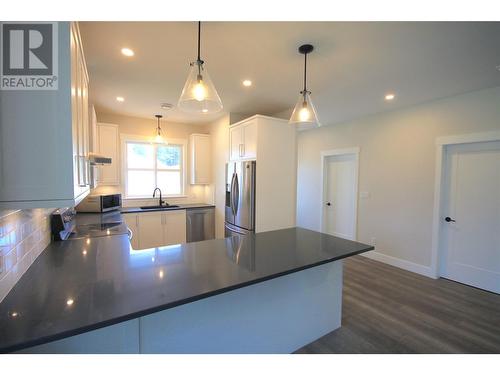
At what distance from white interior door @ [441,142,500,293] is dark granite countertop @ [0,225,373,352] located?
2.37m

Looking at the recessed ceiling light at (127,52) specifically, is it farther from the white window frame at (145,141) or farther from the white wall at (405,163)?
the white wall at (405,163)

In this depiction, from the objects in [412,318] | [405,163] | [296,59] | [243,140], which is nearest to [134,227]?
[243,140]

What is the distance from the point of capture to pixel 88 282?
1.25 meters

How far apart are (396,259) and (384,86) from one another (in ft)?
8.92

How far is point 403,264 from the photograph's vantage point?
3.72 meters

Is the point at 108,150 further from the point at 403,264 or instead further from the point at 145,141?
the point at 403,264

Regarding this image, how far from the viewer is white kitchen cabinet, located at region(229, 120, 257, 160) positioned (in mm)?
3424

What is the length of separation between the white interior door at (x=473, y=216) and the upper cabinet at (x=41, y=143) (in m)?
4.29

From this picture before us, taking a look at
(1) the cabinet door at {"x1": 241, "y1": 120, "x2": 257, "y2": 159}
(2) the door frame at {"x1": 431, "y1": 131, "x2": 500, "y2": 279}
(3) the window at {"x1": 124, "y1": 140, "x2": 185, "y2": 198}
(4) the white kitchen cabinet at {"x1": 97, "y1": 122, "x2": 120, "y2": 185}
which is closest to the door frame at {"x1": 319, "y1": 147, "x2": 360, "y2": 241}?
(2) the door frame at {"x1": 431, "y1": 131, "x2": 500, "y2": 279}

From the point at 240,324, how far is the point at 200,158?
3.71m

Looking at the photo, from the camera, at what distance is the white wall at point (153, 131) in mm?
4355

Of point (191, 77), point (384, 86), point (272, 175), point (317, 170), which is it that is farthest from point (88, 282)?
point (317, 170)

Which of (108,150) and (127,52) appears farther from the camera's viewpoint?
(108,150)

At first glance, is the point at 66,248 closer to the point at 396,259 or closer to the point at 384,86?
the point at 384,86
